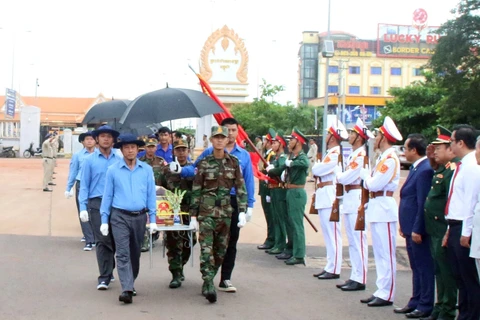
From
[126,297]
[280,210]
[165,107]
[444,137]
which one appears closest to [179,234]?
[126,297]

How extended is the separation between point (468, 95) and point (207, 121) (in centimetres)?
1762

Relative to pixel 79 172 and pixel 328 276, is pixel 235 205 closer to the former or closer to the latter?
pixel 328 276

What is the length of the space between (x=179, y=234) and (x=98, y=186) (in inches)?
51.2

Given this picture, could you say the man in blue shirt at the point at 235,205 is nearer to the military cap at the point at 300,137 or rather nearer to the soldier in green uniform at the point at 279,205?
the military cap at the point at 300,137

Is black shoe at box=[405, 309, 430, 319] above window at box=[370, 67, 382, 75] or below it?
below

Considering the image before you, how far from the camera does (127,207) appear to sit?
7.84 m

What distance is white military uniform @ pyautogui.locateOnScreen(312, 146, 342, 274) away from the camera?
31.5ft

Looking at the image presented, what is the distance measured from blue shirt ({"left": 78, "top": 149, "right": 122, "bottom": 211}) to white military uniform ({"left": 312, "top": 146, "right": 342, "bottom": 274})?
2784 millimetres

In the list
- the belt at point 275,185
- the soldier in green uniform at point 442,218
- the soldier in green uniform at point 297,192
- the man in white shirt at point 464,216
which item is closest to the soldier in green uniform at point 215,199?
the soldier in green uniform at point 442,218

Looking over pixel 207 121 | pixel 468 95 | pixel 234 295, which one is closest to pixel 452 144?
pixel 234 295

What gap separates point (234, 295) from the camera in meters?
8.37

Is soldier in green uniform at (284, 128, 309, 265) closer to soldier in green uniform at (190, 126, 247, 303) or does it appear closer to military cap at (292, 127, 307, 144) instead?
military cap at (292, 127, 307, 144)

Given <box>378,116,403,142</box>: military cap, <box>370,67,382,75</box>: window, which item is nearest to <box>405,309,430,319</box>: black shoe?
<box>378,116,403,142</box>: military cap

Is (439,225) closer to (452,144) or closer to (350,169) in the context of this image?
(452,144)
